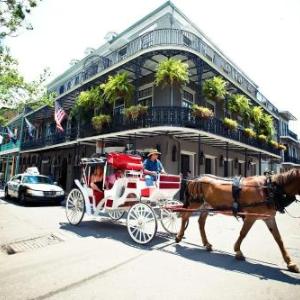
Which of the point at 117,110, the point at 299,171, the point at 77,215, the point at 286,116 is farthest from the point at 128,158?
the point at 286,116

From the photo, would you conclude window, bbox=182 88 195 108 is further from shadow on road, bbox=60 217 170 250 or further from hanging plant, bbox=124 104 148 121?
shadow on road, bbox=60 217 170 250

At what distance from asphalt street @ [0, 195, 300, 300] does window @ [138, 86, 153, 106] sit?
415 inches

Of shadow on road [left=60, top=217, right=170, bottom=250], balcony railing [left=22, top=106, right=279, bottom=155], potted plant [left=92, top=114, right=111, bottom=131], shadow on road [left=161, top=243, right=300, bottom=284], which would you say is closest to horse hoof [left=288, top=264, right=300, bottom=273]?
shadow on road [left=161, top=243, right=300, bottom=284]

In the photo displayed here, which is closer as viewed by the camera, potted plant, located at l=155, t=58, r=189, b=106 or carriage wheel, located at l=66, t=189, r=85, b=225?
carriage wheel, located at l=66, t=189, r=85, b=225

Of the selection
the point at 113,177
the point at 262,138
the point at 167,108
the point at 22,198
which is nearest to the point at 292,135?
the point at 262,138

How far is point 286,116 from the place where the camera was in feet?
130

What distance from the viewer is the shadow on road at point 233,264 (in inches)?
172

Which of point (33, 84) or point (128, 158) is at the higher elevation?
point (33, 84)

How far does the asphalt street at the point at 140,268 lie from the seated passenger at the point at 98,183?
104cm

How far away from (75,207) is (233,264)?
198 inches

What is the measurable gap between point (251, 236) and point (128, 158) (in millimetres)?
4002

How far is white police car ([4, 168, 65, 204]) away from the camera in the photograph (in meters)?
13.4

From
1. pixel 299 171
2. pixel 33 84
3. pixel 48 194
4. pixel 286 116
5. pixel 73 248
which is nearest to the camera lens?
pixel 299 171

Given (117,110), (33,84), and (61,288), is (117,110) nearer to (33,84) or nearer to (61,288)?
(33,84)
